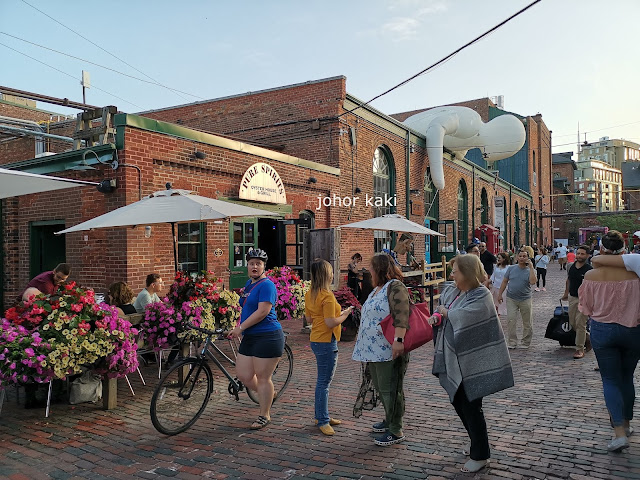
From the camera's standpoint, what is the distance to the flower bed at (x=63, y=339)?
4.62 metres

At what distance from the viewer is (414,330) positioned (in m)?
4.16

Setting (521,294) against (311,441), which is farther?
(521,294)

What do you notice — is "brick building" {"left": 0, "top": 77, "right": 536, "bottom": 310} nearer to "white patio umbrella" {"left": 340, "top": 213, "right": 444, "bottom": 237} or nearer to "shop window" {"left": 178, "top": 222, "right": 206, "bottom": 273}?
"shop window" {"left": 178, "top": 222, "right": 206, "bottom": 273}

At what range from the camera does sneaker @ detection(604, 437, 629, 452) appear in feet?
Answer: 13.1

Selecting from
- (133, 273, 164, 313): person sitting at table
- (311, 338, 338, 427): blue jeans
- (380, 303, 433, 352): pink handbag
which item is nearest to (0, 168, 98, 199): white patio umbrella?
(133, 273, 164, 313): person sitting at table

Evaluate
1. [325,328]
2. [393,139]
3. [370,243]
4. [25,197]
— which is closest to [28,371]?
[325,328]

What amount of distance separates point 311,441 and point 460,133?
66.4 feet

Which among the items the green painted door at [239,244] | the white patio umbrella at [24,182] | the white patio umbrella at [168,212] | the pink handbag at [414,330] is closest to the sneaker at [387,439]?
the pink handbag at [414,330]

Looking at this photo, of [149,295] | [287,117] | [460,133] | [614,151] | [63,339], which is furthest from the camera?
[614,151]

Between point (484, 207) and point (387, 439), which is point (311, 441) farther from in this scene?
point (484, 207)

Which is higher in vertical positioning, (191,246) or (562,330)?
(191,246)

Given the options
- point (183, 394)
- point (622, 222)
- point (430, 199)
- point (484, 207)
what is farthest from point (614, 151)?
point (183, 394)

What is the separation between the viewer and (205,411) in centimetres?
532

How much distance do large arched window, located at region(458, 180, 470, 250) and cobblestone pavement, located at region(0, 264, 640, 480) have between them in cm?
2123
